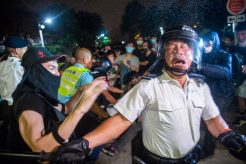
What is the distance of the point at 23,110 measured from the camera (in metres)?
2.19

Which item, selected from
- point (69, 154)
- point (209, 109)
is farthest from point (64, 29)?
point (69, 154)

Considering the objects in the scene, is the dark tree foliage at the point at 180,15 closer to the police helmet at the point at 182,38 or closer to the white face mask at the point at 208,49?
the police helmet at the point at 182,38

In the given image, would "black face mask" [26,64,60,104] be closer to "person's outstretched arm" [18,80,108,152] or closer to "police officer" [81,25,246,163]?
"person's outstretched arm" [18,80,108,152]

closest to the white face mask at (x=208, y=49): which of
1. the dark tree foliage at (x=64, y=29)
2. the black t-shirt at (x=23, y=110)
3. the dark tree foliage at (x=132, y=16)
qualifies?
the black t-shirt at (x=23, y=110)

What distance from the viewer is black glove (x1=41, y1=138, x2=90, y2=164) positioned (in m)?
1.70

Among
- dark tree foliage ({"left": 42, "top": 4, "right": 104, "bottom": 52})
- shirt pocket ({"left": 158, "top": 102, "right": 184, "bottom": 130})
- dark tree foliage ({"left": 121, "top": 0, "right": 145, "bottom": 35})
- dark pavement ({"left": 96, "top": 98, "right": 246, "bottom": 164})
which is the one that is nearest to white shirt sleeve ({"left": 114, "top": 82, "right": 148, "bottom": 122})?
shirt pocket ({"left": 158, "top": 102, "right": 184, "bottom": 130})

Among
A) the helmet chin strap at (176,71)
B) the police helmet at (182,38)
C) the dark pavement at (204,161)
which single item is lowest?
the dark pavement at (204,161)

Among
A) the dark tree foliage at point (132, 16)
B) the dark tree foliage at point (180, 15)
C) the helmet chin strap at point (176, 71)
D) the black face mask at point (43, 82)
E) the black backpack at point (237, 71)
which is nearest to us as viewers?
the helmet chin strap at point (176, 71)

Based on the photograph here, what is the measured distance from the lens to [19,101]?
2.28 m

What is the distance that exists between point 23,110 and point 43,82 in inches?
16.5

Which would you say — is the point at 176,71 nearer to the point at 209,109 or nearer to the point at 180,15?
the point at 209,109

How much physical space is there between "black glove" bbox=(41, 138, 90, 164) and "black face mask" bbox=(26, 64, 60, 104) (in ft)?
2.86

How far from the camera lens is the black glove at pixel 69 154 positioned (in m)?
1.70

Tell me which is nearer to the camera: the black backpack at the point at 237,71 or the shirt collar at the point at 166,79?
the shirt collar at the point at 166,79
